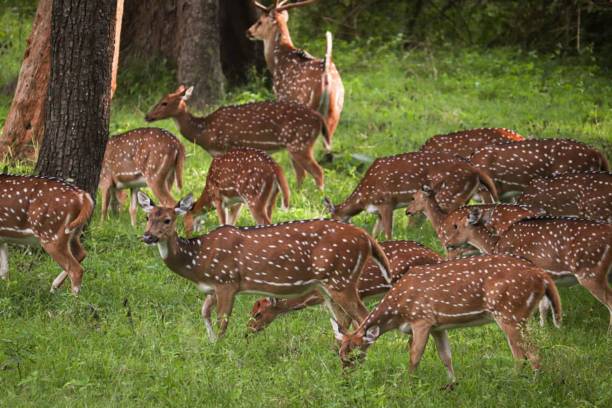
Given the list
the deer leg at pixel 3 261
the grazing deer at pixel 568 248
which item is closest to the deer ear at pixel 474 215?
the grazing deer at pixel 568 248

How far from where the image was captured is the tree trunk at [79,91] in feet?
35.4

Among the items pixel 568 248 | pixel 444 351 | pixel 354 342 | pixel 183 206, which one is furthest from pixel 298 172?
pixel 354 342

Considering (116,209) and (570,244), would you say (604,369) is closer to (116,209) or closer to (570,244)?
→ (570,244)

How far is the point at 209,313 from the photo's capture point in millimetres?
9297

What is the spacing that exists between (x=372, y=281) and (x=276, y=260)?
0.93m

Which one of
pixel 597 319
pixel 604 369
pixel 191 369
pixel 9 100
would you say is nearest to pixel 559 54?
pixel 9 100

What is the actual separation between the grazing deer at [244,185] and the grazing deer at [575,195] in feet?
8.15

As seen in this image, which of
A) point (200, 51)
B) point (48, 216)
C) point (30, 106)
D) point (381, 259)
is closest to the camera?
point (381, 259)

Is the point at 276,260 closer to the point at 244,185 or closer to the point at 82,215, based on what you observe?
the point at 82,215

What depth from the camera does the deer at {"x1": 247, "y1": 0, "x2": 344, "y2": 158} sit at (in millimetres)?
15156

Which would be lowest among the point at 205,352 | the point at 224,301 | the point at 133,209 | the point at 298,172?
the point at 298,172

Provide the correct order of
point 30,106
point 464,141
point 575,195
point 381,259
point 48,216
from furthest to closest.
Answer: point 30,106 < point 464,141 < point 575,195 < point 48,216 < point 381,259

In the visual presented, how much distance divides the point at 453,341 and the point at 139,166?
14.9ft

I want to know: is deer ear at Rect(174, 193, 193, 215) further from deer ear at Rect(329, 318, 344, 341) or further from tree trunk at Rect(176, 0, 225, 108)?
tree trunk at Rect(176, 0, 225, 108)
